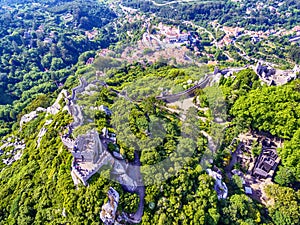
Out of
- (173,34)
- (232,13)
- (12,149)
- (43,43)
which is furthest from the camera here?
(232,13)

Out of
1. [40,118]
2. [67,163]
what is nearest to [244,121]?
[67,163]

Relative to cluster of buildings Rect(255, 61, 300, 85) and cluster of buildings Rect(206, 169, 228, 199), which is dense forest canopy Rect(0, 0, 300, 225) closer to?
cluster of buildings Rect(206, 169, 228, 199)

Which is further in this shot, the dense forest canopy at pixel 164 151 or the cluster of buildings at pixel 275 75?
the cluster of buildings at pixel 275 75

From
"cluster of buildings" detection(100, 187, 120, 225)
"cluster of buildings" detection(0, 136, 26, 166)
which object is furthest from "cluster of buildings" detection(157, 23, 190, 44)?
"cluster of buildings" detection(100, 187, 120, 225)

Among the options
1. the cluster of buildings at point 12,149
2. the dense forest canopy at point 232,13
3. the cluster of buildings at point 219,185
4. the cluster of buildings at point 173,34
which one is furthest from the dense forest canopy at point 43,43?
the cluster of buildings at point 219,185

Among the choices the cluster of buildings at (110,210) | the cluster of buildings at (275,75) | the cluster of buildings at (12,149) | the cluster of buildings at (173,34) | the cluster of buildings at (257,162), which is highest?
the cluster of buildings at (275,75)

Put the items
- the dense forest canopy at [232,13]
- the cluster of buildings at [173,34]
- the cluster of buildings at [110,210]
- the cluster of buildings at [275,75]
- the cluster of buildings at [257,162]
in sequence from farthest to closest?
the dense forest canopy at [232,13] < the cluster of buildings at [173,34] < the cluster of buildings at [275,75] < the cluster of buildings at [257,162] < the cluster of buildings at [110,210]

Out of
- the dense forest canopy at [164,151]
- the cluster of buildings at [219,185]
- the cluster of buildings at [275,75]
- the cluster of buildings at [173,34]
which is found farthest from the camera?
the cluster of buildings at [173,34]

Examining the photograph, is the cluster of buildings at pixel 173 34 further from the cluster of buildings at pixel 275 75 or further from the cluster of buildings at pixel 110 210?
the cluster of buildings at pixel 110 210

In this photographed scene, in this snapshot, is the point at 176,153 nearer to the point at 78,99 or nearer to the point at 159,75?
the point at 78,99

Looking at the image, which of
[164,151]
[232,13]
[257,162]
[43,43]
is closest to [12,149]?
[164,151]

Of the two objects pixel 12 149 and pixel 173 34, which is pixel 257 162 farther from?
pixel 173 34
